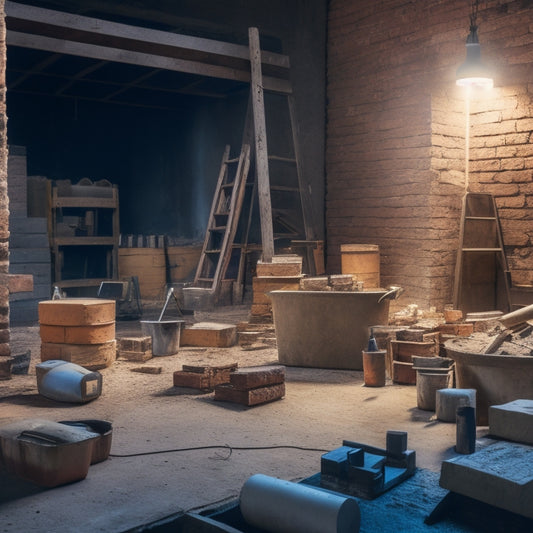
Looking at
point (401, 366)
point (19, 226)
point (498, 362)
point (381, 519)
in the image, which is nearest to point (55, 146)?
point (19, 226)

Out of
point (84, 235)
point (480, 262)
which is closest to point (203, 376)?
point (480, 262)

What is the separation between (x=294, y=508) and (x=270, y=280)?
4774 millimetres

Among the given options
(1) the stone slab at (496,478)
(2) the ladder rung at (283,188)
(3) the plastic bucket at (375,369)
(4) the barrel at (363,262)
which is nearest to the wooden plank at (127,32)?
(2) the ladder rung at (283,188)

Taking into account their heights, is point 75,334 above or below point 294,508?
above

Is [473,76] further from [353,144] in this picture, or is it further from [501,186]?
[353,144]

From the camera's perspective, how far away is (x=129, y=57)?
9.32 m

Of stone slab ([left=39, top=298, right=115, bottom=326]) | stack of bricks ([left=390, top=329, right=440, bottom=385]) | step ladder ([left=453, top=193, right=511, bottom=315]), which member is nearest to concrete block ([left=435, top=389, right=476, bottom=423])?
stack of bricks ([left=390, top=329, right=440, bottom=385])

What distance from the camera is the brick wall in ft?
26.0

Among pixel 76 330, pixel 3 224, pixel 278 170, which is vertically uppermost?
pixel 278 170

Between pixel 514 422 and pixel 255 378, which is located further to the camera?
pixel 255 378

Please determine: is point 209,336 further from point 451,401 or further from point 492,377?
point 492,377

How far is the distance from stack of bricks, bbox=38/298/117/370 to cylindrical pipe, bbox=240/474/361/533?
10.9 feet

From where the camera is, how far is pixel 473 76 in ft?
23.9

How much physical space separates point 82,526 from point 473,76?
616 cm
